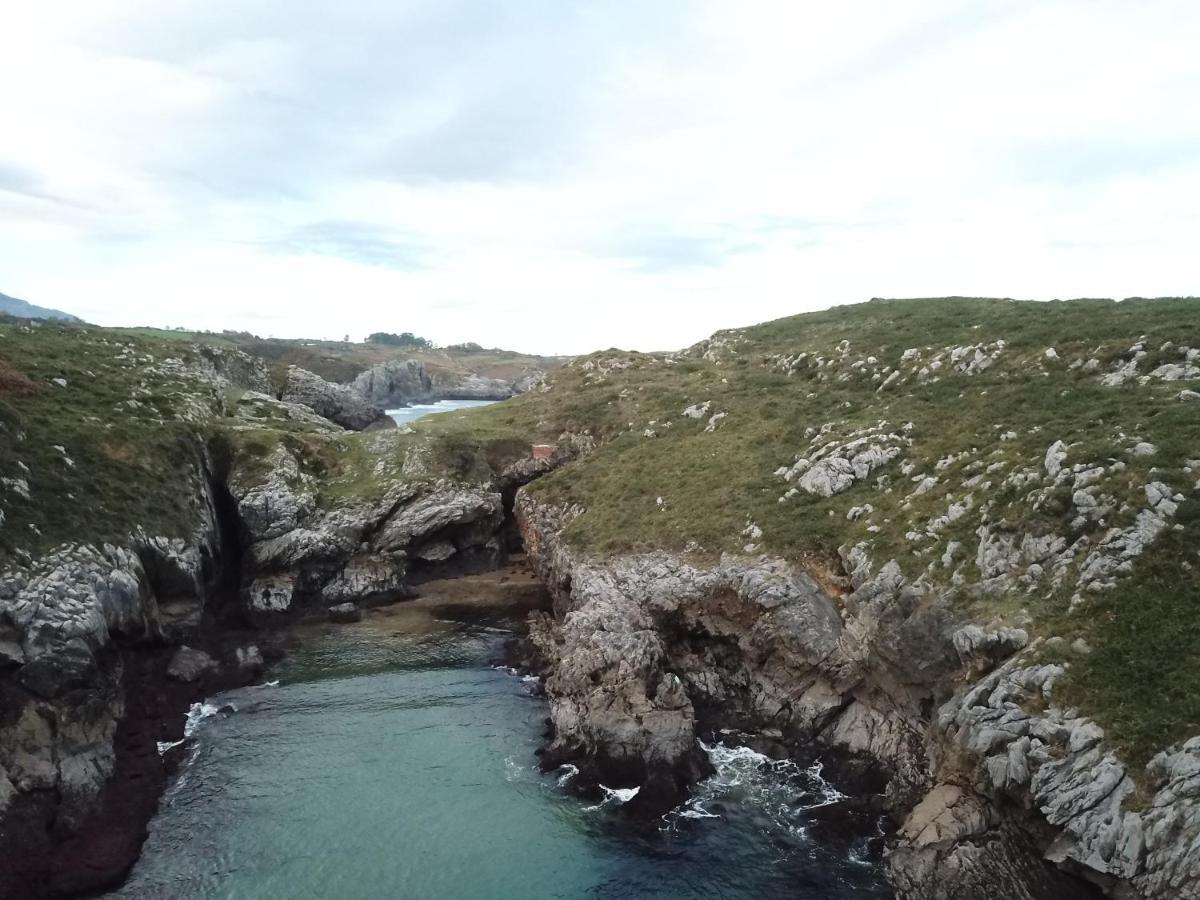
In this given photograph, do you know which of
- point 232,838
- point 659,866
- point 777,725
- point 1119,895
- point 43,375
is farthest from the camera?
point 43,375

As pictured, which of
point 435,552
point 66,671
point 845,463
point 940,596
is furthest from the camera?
point 435,552

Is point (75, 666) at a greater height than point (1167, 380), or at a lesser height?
lesser

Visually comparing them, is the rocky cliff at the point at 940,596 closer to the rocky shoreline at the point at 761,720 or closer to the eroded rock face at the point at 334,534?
the rocky shoreline at the point at 761,720

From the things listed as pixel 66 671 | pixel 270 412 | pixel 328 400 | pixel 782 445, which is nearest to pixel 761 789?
pixel 782 445

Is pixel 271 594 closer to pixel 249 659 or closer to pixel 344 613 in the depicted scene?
pixel 344 613

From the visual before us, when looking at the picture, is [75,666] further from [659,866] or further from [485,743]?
[659,866]

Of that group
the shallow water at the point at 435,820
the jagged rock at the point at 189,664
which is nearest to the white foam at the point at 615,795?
the shallow water at the point at 435,820

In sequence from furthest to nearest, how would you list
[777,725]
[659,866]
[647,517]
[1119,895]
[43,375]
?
1. [43,375]
2. [647,517]
3. [777,725]
4. [659,866]
5. [1119,895]

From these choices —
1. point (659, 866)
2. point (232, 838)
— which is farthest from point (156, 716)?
point (659, 866)
